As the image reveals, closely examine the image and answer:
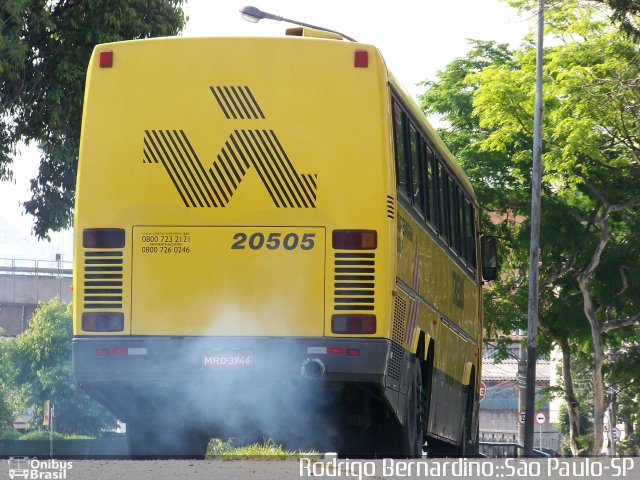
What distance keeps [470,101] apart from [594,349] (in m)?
7.11

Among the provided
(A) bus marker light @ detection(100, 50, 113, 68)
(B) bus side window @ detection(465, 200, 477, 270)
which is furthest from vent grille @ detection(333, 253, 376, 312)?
(B) bus side window @ detection(465, 200, 477, 270)

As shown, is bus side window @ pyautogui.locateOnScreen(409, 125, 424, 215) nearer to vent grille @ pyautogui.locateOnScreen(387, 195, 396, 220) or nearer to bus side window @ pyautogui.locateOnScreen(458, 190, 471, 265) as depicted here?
vent grille @ pyautogui.locateOnScreen(387, 195, 396, 220)

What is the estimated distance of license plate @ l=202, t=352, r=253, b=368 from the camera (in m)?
12.3

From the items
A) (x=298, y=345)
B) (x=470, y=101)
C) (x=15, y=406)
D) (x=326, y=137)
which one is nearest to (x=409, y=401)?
(x=298, y=345)

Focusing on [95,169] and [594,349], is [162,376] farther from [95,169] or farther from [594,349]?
[594,349]

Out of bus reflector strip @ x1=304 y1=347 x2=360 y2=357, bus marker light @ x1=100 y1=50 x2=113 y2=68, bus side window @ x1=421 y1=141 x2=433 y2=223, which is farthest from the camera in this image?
bus side window @ x1=421 y1=141 x2=433 y2=223

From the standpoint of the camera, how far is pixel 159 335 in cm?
1246

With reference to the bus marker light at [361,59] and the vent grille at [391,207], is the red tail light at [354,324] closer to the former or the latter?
the vent grille at [391,207]

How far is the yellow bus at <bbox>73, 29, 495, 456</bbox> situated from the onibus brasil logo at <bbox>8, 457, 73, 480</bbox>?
2384mm

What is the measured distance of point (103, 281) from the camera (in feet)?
41.3

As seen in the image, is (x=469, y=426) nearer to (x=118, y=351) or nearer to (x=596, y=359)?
(x=118, y=351)

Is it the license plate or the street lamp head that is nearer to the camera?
the license plate

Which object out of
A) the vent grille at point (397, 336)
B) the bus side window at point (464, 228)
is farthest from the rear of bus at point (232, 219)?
the bus side window at point (464, 228)

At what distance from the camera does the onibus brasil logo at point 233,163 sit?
1248 centimetres
